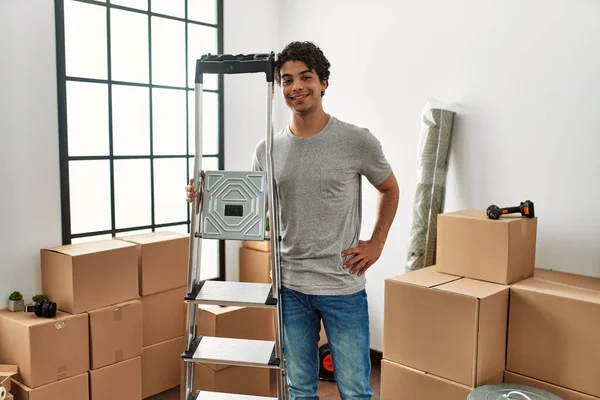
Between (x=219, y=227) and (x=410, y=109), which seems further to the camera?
(x=410, y=109)

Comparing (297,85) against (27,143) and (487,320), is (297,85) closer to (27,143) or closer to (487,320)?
(487,320)

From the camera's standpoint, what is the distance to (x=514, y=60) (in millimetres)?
2641

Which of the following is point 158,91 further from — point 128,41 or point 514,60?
point 514,60

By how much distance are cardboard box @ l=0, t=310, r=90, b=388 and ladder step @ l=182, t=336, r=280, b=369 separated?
2.86 feet

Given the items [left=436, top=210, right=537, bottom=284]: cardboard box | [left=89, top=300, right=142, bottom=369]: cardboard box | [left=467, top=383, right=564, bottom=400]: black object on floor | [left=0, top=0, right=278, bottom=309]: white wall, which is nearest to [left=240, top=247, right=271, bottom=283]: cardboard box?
[left=89, top=300, right=142, bottom=369]: cardboard box

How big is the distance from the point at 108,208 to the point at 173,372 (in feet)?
3.20

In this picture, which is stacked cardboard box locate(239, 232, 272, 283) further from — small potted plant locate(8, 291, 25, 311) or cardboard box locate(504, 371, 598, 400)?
cardboard box locate(504, 371, 598, 400)

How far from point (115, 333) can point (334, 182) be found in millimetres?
1563

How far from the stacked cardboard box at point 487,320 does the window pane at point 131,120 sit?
1.67m

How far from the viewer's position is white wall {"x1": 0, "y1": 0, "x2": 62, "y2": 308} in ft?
8.56

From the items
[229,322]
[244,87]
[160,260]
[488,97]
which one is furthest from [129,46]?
[488,97]

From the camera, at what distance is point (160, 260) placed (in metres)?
3.02

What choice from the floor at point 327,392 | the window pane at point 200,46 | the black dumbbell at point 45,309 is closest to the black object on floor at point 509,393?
the floor at point 327,392

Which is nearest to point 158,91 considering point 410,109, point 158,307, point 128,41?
point 128,41
